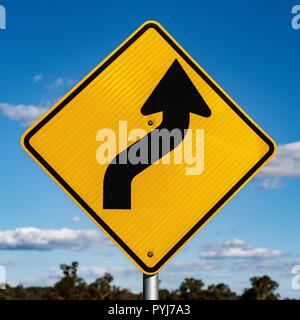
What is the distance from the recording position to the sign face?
3992 mm

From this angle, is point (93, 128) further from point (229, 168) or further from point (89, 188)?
point (229, 168)

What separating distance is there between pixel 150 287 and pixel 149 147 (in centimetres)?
97

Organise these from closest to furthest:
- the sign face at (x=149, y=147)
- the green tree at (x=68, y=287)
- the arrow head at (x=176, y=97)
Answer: the sign face at (x=149, y=147), the arrow head at (x=176, y=97), the green tree at (x=68, y=287)

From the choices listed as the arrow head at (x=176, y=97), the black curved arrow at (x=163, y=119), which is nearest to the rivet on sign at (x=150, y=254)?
the black curved arrow at (x=163, y=119)

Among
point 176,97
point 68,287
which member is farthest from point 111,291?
point 176,97

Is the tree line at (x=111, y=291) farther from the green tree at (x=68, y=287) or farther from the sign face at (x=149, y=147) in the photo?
the sign face at (x=149, y=147)

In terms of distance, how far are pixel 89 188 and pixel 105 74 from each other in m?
0.86

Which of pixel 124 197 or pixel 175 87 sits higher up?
pixel 175 87

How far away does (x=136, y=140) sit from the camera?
4.09 m

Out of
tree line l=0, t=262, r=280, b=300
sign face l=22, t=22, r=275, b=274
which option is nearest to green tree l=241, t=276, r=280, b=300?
tree line l=0, t=262, r=280, b=300

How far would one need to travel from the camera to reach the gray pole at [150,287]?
3826 millimetres
